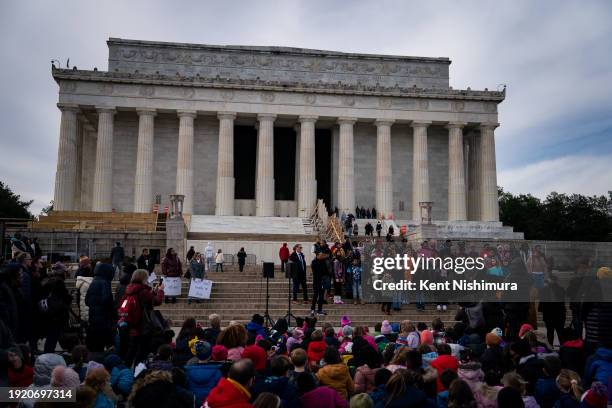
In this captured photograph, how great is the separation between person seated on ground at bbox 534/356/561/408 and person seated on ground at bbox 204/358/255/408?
433 cm

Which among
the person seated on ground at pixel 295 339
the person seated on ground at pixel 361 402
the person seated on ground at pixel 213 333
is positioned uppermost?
the person seated on ground at pixel 213 333

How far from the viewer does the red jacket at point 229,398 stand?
6473 mm

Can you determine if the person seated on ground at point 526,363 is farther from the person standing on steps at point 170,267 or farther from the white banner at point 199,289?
the person standing on steps at point 170,267

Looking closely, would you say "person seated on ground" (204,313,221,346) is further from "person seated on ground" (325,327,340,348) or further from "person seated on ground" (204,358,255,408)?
"person seated on ground" (204,358,255,408)

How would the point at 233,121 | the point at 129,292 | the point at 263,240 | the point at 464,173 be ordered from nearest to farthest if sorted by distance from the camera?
the point at 129,292
the point at 263,240
the point at 233,121
the point at 464,173

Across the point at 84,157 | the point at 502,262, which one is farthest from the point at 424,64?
the point at 502,262

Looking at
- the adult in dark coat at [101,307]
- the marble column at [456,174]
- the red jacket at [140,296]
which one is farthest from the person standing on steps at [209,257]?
the marble column at [456,174]

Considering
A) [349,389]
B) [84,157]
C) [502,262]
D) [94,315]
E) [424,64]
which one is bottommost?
[349,389]

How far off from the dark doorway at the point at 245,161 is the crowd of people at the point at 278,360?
38.3 m

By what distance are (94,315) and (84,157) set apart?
43.1 m

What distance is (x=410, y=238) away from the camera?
3584 cm

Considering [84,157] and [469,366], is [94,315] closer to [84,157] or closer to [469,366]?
[469,366]

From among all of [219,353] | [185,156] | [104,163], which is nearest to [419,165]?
[185,156]

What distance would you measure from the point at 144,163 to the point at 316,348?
40.0m
